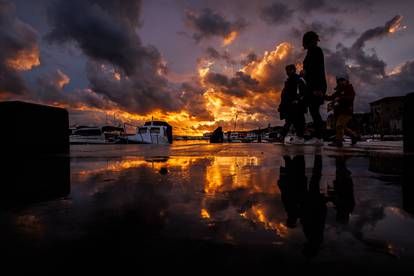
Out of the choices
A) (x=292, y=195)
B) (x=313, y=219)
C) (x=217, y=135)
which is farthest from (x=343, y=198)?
(x=217, y=135)

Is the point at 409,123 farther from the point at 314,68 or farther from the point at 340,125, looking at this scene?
the point at 340,125

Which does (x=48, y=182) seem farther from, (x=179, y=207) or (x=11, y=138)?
(x=11, y=138)

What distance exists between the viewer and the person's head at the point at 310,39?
6.61 m

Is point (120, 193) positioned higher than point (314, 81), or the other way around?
point (314, 81)

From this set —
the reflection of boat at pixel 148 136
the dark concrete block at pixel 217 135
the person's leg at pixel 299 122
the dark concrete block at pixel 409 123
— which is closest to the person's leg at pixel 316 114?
the person's leg at pixel 299 122

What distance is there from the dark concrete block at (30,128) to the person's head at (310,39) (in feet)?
19.7

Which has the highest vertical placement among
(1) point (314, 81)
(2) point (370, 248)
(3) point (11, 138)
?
(1) point (314, 81)

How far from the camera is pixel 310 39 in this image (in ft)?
21.7

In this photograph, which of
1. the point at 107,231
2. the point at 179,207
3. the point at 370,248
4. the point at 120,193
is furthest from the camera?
the point at 120,193

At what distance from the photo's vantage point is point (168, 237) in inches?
35.1

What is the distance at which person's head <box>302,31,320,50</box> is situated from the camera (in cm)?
661

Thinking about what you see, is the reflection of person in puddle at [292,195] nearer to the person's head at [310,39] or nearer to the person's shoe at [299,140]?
the person's head at [310,39]

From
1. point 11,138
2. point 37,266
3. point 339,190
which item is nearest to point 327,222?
point 339,190

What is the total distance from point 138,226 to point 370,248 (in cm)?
75
